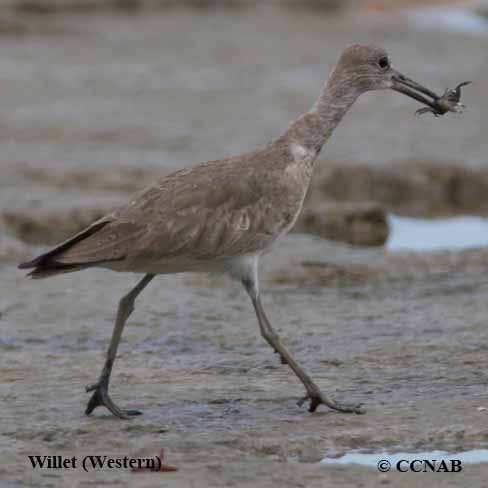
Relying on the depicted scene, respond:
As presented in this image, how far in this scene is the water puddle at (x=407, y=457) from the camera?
4.80m

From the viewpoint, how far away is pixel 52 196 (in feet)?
29.6

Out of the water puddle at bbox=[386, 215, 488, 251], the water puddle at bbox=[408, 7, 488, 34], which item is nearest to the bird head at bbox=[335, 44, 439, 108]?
the water puddle at bbox=[386, 215, 488, 251]

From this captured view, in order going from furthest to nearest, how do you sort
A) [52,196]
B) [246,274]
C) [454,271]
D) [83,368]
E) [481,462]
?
[52,196] < [454,271] < [83,368] < [246,274] < [481,462]

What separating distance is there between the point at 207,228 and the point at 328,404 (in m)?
0.81

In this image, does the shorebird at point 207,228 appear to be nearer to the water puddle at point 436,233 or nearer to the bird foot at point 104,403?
the bird foot at point 104,403

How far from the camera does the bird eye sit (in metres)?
5.86

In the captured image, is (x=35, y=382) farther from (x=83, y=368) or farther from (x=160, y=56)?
(x=160, y=56)

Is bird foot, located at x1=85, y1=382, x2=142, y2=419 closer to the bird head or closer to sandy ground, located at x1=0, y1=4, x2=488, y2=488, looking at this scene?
sandy ground, located at x1=0, y1=4, x2=488, y2=488

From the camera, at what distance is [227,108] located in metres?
11.8

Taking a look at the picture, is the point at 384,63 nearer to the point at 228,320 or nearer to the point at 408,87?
the point at 408,87

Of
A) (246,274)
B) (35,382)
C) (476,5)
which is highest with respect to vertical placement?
(476,5)

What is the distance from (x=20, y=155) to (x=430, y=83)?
13.5 ft

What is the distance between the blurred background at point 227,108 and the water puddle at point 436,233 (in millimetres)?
14

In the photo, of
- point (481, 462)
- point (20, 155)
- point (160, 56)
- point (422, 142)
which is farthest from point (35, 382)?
point (160, 56)
